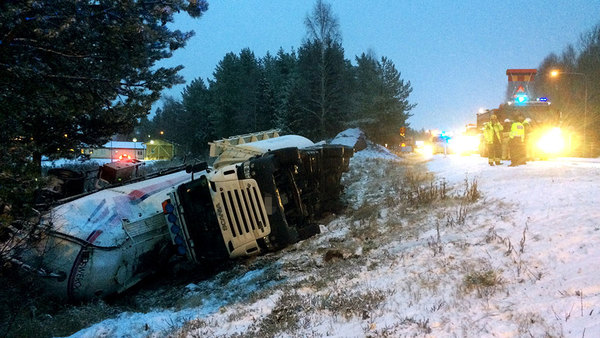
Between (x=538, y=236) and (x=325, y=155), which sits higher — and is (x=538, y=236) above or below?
below

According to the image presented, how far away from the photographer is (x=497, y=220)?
595cm

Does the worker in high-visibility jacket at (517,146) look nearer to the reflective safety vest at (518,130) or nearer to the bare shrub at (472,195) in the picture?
the reflective safety vest at (518,130)

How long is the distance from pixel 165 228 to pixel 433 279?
5143mm

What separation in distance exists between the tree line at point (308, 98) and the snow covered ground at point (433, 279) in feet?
70.2

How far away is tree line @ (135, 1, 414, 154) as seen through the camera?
98.8 feet

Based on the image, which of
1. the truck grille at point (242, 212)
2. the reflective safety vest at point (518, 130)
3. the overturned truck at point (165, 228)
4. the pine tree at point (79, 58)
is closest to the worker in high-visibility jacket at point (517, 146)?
the reflective safety vest at point (518, 130)

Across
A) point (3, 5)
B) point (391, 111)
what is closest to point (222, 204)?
point (3, 5)

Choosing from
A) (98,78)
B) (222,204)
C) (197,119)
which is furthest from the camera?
(197,119)

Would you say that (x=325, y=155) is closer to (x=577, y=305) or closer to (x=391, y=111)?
(x=577, y=305)

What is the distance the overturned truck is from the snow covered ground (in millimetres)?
631

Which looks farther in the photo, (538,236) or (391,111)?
(391,111)

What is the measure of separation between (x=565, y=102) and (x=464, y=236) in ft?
129

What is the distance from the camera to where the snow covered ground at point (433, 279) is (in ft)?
11.4

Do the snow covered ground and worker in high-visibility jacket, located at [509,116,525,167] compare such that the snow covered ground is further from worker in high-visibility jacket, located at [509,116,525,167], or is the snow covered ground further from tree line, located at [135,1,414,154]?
tree line, located at [135,1,414,154]
